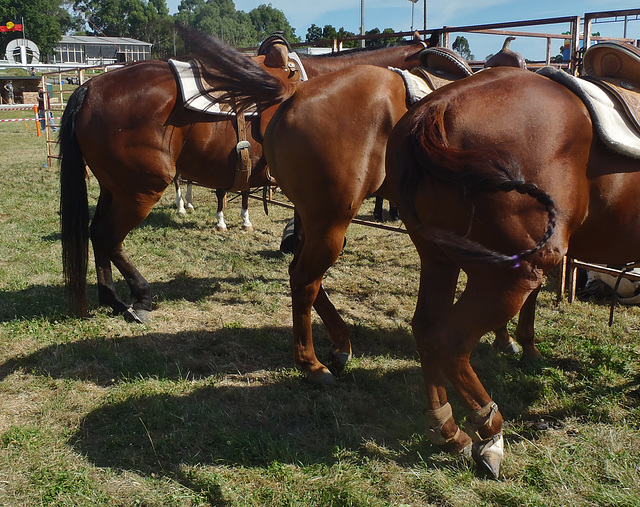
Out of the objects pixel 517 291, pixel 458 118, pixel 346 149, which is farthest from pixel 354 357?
pixel 458 118

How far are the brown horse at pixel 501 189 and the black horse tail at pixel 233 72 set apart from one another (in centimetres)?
122

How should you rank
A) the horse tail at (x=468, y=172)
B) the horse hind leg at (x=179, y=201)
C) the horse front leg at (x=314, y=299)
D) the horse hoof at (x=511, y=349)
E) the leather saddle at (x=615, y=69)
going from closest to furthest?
the horse tail at (x=468, y=172)
the leather saddle at (x=615, y=69)
the horse front leg at (x=314, y=299)
the horse hoof at (x=511, y=349)
the horse hind leg at (x=179, y=201)

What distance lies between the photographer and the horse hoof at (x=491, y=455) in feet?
8.20

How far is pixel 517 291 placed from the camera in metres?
2.16

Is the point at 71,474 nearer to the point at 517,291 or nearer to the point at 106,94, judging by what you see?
the point at 517,291

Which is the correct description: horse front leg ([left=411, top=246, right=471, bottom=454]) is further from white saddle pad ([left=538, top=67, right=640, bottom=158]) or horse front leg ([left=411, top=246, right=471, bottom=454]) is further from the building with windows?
the building with windows

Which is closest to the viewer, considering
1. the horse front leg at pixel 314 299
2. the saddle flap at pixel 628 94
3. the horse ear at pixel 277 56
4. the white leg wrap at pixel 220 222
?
the saddle flap at pixel 628 94

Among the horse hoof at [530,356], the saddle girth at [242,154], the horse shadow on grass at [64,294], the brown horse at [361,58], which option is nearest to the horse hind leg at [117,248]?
the horse shadow on grass at [64,294]

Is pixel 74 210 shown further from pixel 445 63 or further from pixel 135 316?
pixel 445 63

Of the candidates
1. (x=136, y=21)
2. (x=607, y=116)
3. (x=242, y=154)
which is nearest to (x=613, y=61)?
(x=607, y=116)

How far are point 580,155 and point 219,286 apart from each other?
403cm

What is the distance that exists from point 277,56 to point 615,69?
2295mm

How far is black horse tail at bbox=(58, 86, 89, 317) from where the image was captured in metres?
4.26

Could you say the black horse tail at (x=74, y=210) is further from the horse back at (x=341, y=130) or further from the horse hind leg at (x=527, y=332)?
the horse hind leg at (x=527, y=332)
